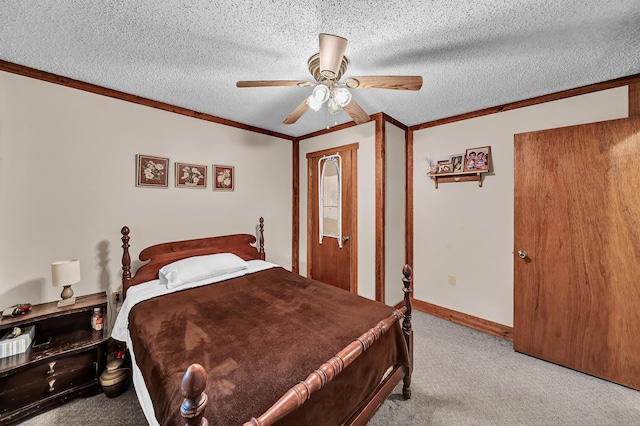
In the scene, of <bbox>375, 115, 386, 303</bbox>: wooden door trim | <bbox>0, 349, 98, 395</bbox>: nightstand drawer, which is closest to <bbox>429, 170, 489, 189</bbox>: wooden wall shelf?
<bbox>375, 115, 386, 303</bbox>: wooden door trim

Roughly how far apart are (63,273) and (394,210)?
11.0ft

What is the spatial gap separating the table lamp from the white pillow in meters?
0.64

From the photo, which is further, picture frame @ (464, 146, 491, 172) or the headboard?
picture frame @ (464, 146, 491, 172)

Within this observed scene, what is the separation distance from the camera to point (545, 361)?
238 cm

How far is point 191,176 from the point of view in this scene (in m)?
2.97

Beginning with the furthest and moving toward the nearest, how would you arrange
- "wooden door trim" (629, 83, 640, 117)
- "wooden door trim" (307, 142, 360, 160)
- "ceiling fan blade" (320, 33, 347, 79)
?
"wooden door trim" (307, 142, 360, 160) → "wooden door trim" (629, 83, 640, 117) → "ceiling fan blade" (320, 33, 347, 79)

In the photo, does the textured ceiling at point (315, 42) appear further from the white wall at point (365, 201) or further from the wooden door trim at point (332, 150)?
the wooden door trim at point (332, 150)

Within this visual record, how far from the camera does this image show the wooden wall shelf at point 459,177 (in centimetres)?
292

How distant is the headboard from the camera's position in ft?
7.89

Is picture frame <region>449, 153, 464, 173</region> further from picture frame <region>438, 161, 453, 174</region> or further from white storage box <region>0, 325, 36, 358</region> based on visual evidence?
white storage box <region>0, 325, 36, 358</region>

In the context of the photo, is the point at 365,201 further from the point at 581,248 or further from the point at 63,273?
the point at 63,273

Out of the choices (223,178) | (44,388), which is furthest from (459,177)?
(44,388)

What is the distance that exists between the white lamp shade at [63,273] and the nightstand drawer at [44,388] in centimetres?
67

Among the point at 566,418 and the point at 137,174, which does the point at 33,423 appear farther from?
the point at 566,418
